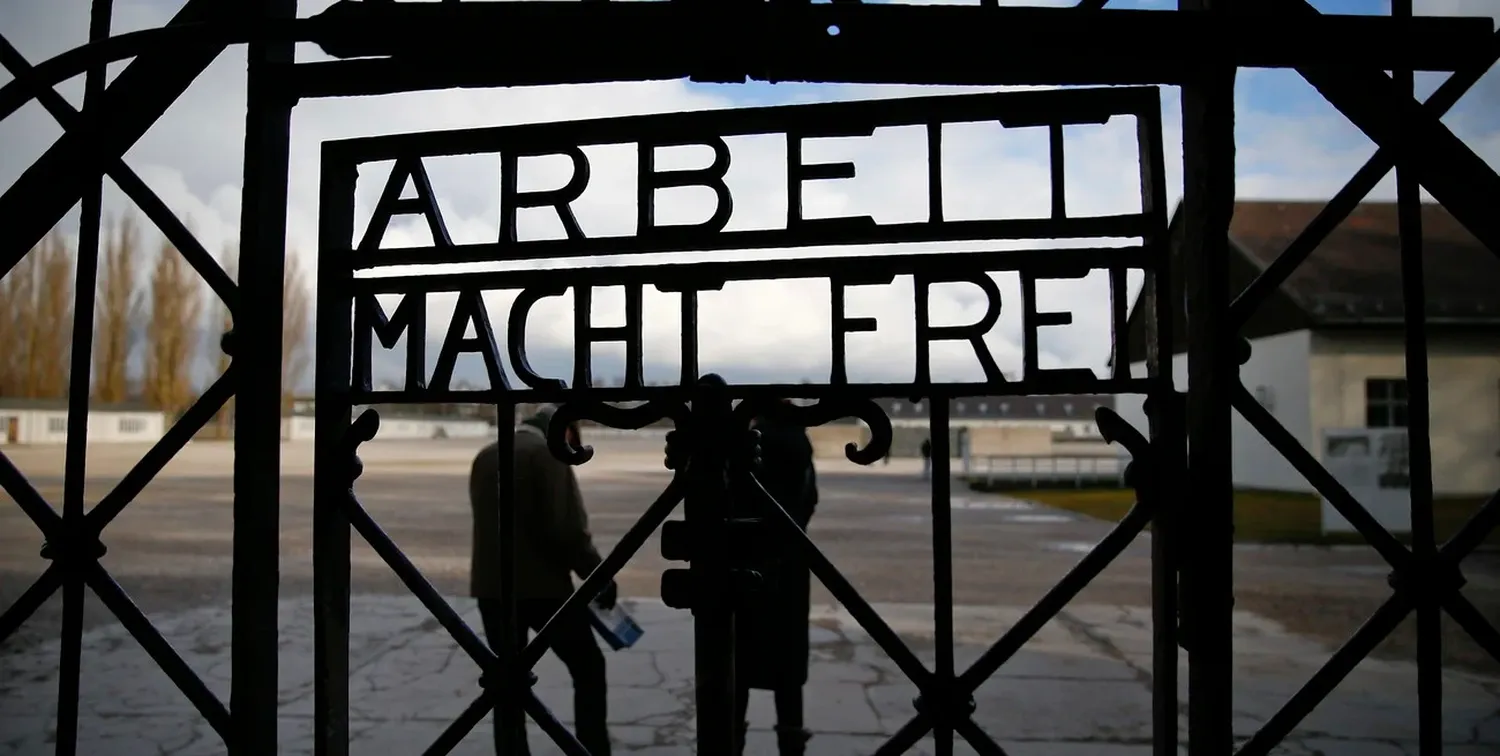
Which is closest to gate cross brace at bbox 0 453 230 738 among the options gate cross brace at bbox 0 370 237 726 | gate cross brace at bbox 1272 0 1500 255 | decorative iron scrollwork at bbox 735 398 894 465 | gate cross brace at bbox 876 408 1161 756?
gate cross brace at bbox 0 370 237 726

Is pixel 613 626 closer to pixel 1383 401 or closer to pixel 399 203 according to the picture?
pixel 399 203

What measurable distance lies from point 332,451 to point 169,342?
3137cm

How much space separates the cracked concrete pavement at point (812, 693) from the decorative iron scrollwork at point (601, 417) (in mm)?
2775

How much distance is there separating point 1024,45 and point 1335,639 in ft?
21.2

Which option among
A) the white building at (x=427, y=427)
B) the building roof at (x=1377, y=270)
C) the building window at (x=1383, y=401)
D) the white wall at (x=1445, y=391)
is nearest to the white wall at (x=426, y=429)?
the white building at (x=427, y=427)

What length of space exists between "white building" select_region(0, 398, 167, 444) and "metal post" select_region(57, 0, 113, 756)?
1583 centimetres

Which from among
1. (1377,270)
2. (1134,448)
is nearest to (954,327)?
(1134,448)

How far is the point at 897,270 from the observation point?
5.77 ft

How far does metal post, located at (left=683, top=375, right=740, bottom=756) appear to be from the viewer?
1.75m

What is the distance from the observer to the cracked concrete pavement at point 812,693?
4.27 m

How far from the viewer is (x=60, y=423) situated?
29.0m

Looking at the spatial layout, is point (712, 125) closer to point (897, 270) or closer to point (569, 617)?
point (897, 270)

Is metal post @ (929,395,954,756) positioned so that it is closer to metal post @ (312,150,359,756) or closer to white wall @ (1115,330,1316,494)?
metal post @ (312,150,359,756)

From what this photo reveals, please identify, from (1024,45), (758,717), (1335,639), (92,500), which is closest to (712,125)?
(1024,45)
